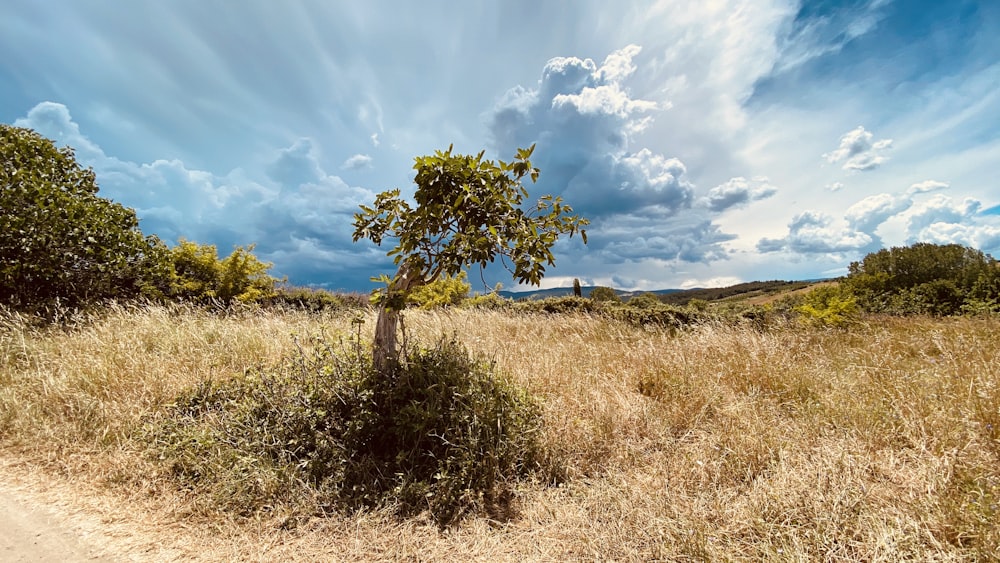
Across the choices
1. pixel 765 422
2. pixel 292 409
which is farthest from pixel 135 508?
pixel 765 422

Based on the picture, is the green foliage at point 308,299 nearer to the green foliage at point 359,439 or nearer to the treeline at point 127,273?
the treeline at point 127,273

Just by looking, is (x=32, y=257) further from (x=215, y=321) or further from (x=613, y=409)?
(x=613, y=409)

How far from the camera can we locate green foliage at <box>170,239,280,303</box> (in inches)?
427

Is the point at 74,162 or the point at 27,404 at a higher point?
the point at 74,162

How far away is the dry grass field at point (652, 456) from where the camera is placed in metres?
2.36

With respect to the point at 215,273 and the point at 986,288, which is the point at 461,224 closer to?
the point at 215,273

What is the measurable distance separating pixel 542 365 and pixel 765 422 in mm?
2252

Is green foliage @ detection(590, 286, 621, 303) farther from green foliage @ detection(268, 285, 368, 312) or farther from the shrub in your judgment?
green foliage @ detection(268, 285, 368, 312)

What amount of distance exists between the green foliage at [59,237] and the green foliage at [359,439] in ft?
19.7

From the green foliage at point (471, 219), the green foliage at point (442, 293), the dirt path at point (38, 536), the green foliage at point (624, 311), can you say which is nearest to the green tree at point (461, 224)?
the green foliage at point (471, 219)

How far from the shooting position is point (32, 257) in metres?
7.20

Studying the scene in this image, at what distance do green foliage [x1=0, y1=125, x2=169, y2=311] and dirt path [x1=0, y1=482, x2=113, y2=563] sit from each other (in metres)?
6.31

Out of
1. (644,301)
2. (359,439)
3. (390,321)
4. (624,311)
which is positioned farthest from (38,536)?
(644,301)

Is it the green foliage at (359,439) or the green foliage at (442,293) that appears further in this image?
the green foliage at (442,293)
